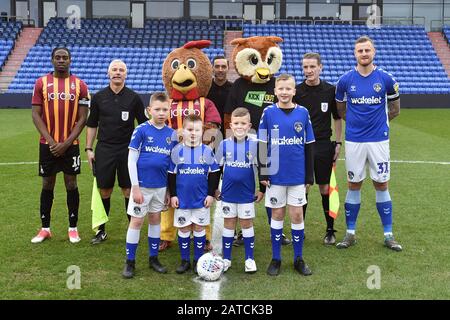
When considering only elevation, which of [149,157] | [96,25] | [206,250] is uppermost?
[96,25]

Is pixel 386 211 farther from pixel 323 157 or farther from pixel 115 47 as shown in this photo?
pixel 115 47

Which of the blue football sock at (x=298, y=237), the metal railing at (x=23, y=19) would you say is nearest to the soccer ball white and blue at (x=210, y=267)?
the blue football sock at (x=298, y=237)

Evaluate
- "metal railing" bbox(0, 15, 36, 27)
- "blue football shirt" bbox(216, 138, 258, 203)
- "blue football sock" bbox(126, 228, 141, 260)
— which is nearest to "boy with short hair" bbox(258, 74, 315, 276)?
"blue football shirt" bbox(216, 138, 258, 203)

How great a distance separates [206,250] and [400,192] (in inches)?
152

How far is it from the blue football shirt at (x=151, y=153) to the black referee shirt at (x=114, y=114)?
0.74m

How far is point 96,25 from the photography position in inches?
1206

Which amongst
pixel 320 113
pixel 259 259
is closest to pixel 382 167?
pixel 320 113

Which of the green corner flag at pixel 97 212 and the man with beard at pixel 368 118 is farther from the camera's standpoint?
the green corner flag at pixel 97 212

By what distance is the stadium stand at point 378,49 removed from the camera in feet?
86.6

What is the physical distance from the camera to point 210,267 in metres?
4.46

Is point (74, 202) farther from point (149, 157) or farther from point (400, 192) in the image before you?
point (400, 192)

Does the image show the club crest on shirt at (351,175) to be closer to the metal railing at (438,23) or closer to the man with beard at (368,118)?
the man with beard at (368,118)

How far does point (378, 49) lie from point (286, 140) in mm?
25975
